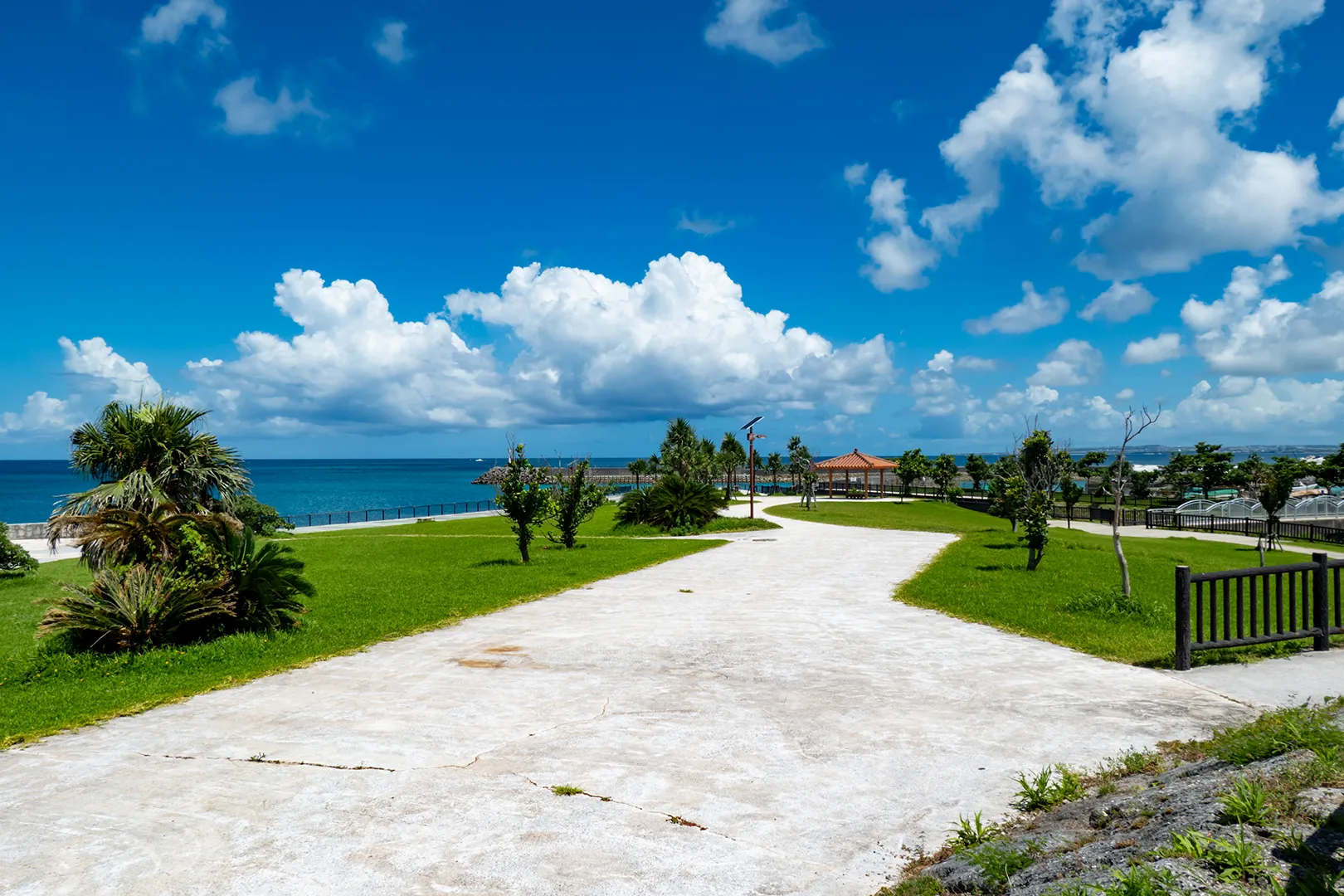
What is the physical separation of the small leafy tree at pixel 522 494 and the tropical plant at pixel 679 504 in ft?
41.6

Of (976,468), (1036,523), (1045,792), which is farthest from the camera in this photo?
(976,468)

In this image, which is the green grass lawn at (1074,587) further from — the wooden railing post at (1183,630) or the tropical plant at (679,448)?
the tropical plant at (679,448)

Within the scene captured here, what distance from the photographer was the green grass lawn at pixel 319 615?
775 cm

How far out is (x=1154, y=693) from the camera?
7.20m

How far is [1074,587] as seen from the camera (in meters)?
15.2

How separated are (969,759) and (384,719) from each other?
4854mm

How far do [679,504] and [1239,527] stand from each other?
103 ft

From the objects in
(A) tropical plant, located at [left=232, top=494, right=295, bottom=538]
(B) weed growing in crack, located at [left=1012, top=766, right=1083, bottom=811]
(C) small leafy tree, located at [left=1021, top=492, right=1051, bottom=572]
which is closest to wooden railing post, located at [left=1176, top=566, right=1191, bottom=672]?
(B) weed growing in crack, located at [left=1012, top=766, right=1083, bottom=811]

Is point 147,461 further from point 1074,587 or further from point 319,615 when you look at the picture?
point 1074,587

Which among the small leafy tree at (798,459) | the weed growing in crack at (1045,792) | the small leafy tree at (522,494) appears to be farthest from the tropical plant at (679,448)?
the weed growing in crack at (1045,792)

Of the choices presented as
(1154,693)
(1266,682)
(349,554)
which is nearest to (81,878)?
(1154,693)

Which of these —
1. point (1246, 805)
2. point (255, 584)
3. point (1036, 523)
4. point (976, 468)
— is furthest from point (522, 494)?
point (976, 468)

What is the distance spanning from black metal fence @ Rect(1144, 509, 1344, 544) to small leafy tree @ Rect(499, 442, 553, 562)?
35.5m

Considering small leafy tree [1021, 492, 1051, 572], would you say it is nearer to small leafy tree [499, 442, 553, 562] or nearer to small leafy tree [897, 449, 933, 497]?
small leafy tree [499, 442, 553, 562]
